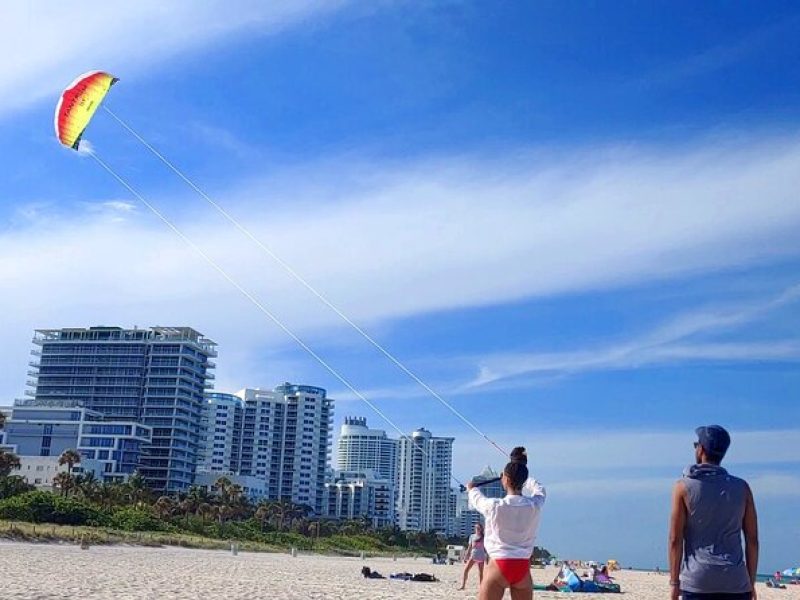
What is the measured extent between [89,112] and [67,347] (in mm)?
118111

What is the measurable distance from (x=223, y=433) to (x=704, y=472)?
5985 inches

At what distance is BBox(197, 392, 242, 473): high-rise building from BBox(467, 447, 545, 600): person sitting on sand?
5807 inches

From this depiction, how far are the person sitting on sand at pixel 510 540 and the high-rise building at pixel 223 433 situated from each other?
14751 cm

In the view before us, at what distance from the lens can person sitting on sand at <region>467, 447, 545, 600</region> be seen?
16.5 feet

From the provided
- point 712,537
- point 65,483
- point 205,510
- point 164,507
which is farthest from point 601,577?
point 205,510

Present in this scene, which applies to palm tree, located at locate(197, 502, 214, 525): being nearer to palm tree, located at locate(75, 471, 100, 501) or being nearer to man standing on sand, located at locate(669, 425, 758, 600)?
palm tree, located at locate(75, 471, 100, 501)

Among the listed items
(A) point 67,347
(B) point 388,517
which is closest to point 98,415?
(A) point 67,347

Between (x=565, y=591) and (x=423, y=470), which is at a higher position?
(x=423, y=470)

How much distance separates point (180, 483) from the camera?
4572 inches

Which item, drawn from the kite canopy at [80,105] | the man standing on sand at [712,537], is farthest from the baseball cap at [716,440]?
the kite canopy at [80,105]

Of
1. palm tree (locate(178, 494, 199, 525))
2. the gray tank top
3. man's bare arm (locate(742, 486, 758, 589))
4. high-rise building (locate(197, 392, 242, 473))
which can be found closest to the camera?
the gray tank top

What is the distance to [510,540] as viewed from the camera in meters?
5.05

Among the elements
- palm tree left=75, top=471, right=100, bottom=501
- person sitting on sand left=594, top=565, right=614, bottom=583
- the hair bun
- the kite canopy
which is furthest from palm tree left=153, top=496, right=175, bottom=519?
the hair bun

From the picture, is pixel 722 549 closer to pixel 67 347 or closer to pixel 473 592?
pixel 473 592
